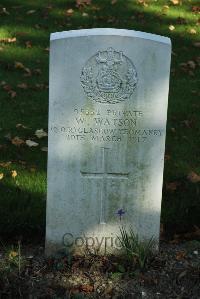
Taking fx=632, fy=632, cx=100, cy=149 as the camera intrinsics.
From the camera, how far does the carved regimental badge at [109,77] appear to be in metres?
3.78

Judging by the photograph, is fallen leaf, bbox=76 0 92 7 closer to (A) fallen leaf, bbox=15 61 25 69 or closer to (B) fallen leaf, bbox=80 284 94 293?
(A) fallen leaf, bbox=15 61 25 69

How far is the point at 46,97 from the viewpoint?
22.4ft

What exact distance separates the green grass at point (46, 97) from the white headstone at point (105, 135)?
55 centimetres

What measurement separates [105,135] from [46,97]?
2958 millimetres

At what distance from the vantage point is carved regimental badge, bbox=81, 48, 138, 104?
12.4ft

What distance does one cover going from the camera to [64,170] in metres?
4.01

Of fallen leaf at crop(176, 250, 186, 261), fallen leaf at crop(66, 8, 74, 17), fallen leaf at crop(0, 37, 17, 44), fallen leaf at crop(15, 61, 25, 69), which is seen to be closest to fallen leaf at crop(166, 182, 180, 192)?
fallen leaf at crop(176, 250, 186, 261)

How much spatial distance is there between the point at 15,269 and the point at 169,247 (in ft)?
3.58

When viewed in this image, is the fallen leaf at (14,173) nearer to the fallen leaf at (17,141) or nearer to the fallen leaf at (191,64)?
the fallen leaf at (17,141)

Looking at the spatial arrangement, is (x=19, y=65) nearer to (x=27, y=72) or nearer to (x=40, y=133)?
(x=27, y=72)

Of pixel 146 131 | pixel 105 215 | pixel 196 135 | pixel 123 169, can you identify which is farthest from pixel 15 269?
pixel 196 135

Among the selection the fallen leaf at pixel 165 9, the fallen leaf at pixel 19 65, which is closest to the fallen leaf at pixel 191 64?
the fallen leaf at pixel 165 9

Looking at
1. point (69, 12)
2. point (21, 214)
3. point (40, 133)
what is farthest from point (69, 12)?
point (21, 214)

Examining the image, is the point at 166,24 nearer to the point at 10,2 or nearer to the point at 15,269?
the point at 10,2
